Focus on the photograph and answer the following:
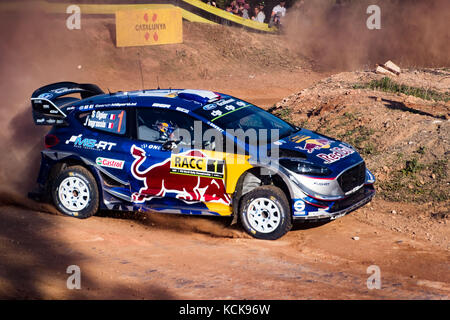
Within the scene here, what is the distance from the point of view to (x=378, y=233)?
823cm

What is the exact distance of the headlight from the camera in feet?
24.9

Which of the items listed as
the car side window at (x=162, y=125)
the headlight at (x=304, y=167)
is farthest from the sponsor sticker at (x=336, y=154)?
the car side window at (x=162, y=125)

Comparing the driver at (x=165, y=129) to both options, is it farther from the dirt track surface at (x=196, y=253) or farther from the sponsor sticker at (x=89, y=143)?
the dirt track surface at (x=196, y=253)

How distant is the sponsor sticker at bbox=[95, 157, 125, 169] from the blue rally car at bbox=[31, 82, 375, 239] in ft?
0.05

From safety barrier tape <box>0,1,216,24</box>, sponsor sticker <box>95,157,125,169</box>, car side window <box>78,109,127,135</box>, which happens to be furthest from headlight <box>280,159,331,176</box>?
safety barrier tape <box>0,1,216,24</box>

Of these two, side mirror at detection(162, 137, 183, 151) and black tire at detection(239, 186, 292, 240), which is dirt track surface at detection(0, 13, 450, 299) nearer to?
black tire at detection(239, 186, 292, 240)

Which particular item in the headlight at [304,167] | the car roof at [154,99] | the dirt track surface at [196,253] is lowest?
the dirt track surface at [196,253]

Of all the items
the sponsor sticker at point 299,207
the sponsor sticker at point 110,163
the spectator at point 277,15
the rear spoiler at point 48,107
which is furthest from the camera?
the spectator at point 277,15

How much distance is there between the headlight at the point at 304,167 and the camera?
7598 millimetres

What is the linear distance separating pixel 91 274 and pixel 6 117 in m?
6.69

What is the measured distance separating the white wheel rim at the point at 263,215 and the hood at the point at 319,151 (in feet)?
2.16

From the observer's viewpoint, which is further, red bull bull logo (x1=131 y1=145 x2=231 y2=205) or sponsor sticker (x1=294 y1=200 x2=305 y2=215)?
red bull bull logo (x1=131 y1=145 x2=231 y2=205)

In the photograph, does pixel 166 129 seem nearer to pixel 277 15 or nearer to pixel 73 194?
pixel 73 194

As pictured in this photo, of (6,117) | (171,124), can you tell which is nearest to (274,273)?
(171,124)
